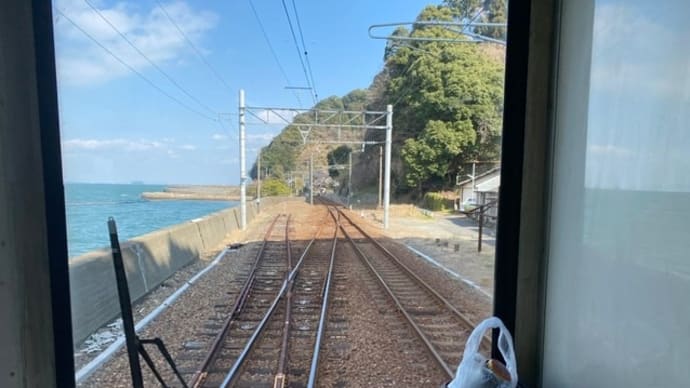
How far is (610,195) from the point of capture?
32.3 inches

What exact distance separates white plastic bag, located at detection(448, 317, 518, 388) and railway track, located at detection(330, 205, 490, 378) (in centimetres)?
20

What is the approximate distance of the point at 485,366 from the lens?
95 centimetres

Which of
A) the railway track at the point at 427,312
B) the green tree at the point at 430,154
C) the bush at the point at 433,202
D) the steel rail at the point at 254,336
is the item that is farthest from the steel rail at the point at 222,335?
the bush at the point at 433,202

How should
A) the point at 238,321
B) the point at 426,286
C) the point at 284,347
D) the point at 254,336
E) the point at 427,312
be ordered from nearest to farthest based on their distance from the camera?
1. the point at 284,347
2. the point at 254,336
3. the point at 238,321
4. the point at 427,312
5. the point at 426,286

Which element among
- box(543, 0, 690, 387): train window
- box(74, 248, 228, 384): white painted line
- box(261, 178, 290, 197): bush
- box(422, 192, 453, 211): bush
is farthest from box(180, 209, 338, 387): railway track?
box(261, 178, 290, 197): bush

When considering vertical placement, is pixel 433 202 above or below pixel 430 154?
below

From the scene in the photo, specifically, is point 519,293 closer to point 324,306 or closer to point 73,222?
point 73,222

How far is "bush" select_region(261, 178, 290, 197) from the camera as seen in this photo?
27575 millimetres

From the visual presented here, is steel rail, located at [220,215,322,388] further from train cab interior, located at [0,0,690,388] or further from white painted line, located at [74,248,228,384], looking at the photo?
train cab interior, located at [0,0,690,388]

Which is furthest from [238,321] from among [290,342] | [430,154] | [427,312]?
[430,154]

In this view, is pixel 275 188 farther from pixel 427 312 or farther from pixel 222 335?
pixel 222 335

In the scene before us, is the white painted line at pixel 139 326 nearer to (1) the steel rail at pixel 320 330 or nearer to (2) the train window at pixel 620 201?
(1) the steel rail at pixel 320 330

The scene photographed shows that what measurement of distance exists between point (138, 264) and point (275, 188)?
26735mm

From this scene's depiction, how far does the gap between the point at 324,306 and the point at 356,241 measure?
479 centimetres
